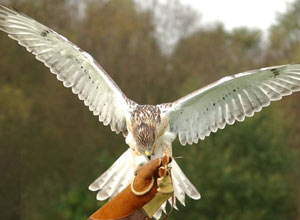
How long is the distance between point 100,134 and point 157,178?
18.3 meters

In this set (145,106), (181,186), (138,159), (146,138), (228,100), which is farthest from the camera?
(228,100)

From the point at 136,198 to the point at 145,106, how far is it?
2565 millimetres

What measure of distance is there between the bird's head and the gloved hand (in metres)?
2.05

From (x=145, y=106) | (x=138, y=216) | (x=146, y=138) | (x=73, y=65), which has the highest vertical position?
(x=73, y=65)

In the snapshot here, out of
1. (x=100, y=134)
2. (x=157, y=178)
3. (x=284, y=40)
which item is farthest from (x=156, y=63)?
(x=157, y=178)

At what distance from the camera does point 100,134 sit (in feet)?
71.1

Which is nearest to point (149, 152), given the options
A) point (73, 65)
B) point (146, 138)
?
point (146, 138)

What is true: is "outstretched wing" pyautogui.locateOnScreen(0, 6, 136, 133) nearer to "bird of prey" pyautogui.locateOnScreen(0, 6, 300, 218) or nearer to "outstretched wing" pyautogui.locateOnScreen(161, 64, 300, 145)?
"bird of prey" pyautogui.locateOnScreen(0, 6, 300, 218)

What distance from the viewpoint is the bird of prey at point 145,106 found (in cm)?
573

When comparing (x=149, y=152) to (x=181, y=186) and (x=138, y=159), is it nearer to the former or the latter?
(x=138, y=159)

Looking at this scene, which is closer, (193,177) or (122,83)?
(122,83)

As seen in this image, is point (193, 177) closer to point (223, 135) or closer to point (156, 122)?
point (223, 135)

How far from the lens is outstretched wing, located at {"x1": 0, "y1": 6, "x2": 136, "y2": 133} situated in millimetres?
6062

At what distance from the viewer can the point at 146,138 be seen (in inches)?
217
